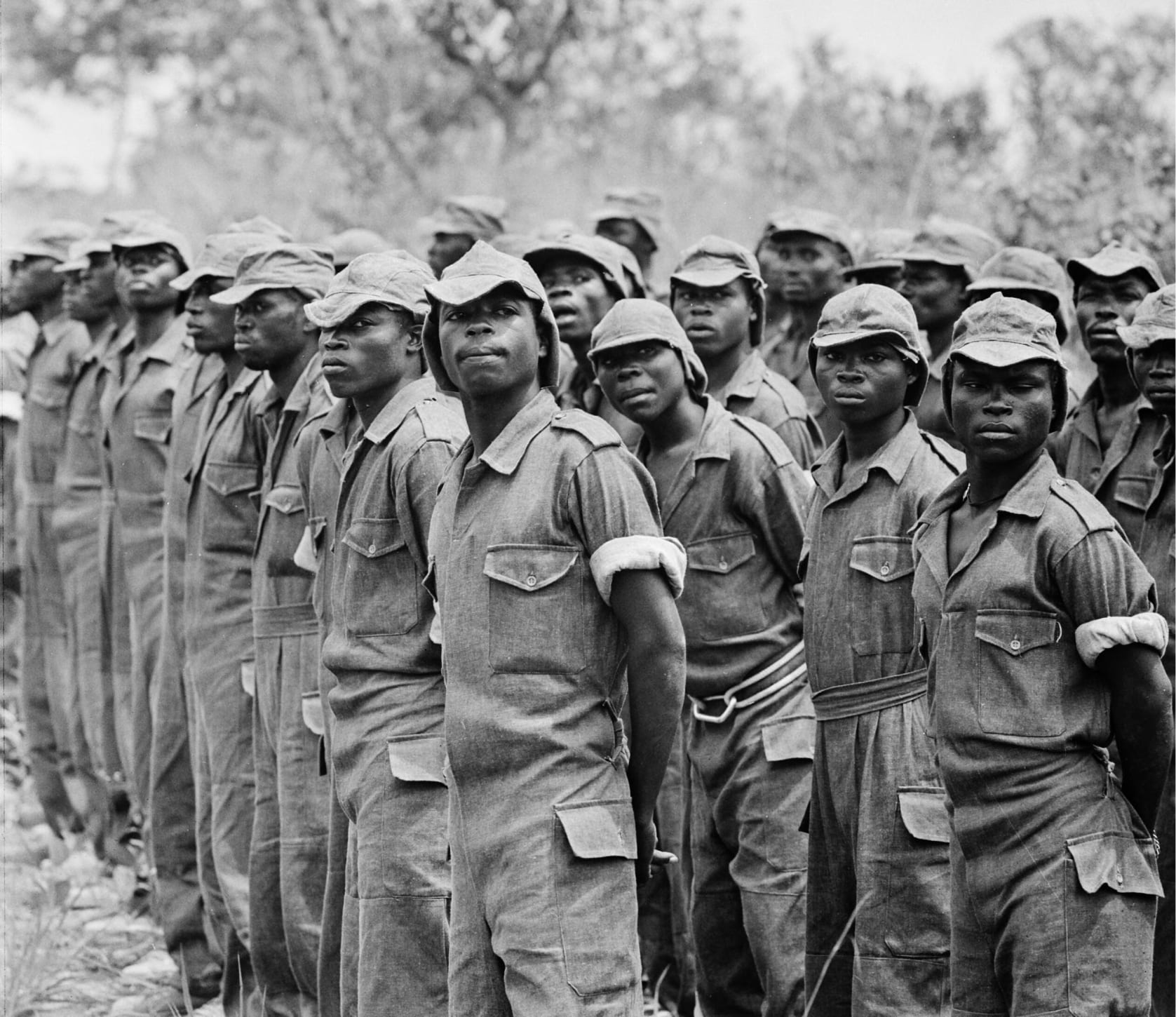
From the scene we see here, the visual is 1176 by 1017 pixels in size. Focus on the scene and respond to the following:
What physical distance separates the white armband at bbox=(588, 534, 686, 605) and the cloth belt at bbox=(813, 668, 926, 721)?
1.13 meters

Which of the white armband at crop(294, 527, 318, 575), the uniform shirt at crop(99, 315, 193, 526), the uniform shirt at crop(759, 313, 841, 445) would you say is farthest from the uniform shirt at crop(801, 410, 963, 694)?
the uniform shirt at crop(99, 315, 193, 526)

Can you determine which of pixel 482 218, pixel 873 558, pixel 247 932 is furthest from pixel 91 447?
pixel 873 558

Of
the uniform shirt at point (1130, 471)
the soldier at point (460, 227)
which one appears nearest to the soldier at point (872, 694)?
the uniform shirt at point (1130, 471)

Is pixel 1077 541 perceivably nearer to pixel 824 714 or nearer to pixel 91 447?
pixel 824 714

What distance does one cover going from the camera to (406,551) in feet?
17.7

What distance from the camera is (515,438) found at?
4.63 meters

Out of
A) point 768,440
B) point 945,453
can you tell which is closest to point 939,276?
point 768,440

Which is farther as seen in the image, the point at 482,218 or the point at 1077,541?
the point at 482,218

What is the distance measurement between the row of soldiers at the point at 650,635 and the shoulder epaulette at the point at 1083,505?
2 centimetres

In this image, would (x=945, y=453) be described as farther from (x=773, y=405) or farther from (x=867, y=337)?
(x=773, y=405)

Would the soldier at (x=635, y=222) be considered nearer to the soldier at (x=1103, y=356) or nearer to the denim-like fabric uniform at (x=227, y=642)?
the soldier at (x=1103, y=356)

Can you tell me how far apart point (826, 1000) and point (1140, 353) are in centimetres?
215

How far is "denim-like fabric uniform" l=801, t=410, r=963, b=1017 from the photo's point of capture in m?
5.22

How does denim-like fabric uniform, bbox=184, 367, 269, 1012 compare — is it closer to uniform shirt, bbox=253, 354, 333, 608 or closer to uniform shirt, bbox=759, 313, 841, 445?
uniform shirt, bbox=253, 354, 333, 608
